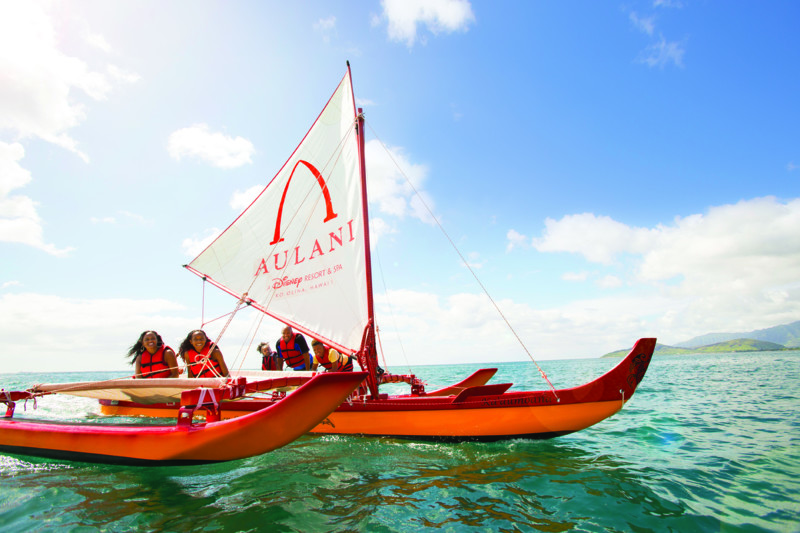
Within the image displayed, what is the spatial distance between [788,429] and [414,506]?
9355 millimetres

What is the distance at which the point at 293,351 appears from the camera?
1128 centimetres

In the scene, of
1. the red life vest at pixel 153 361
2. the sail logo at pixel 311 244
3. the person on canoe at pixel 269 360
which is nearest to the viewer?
the red life vest at pixel 153 361

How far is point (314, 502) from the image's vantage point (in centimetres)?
482

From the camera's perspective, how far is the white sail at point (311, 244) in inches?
350

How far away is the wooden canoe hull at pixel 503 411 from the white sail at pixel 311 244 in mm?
1668

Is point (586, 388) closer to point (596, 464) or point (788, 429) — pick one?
point (596, 464)

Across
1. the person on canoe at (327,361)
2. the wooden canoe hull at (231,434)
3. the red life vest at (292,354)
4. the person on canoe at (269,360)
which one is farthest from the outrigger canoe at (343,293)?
the person on canoe at (269,360)

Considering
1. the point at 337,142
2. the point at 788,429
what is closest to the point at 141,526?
the point at 337,142

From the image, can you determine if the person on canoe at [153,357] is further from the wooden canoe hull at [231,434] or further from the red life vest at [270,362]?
the red life vest at [270,362]

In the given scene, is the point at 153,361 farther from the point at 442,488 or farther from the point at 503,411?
the point at 503,411

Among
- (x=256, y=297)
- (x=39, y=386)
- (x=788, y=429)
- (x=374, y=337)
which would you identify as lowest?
(x=788, y=429)

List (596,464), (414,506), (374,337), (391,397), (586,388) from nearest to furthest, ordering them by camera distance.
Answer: (414,506), (596,464), (586,388), (374,337), (391,397)

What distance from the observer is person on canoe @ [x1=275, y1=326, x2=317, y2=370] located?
1118 centimetres

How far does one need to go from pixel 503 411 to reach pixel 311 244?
234 inches
